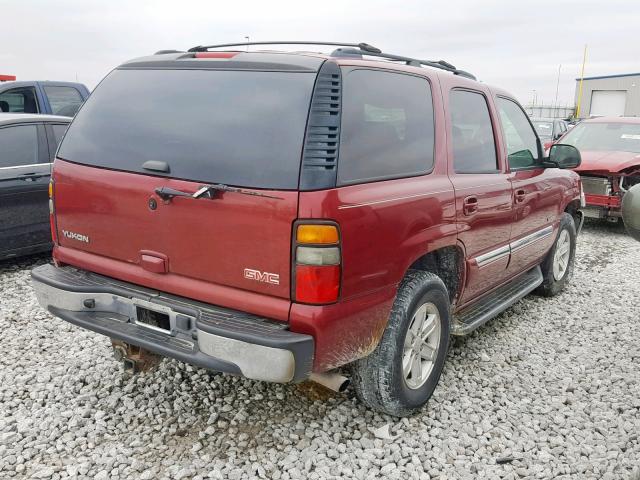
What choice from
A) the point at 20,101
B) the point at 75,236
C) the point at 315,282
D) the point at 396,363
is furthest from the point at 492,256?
the point at 20,101

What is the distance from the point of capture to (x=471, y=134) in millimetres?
3887

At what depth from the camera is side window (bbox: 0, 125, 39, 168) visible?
5.69m

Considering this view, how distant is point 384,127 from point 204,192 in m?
0.97

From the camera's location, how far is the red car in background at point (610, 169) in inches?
338

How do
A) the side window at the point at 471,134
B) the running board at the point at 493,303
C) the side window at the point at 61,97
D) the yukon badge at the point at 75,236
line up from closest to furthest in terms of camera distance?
1. the yukon badge at the point at 75,236
2. the side window at the point at 471,134
3. the running board at the point at 493,303
4. the side window at the point at 61,97

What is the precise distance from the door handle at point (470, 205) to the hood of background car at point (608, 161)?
5837mm

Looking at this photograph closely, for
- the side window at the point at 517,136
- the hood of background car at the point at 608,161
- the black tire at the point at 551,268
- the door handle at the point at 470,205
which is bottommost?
the black tire at the point at 551,268

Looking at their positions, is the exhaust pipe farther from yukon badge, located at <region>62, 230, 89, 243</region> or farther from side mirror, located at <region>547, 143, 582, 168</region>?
side mirror, located at <region>547, 143, 582, 168</region>

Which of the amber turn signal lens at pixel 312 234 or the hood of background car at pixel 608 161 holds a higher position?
the amber turn signal lens at pixel 312 234

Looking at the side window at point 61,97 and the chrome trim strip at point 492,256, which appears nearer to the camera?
the chrome trim strip at point 492,256

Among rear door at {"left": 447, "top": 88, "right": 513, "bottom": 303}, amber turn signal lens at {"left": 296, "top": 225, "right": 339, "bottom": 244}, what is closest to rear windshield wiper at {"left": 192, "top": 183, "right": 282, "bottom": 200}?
amber turn signal lens at {"left": 296, "top": 225, "right": 339, "bottom": 244}

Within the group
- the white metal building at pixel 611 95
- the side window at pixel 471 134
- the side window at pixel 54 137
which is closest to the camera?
the side window at pixel 471 134

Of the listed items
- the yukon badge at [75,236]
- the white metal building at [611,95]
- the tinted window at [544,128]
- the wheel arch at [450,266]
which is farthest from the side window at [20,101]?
the white metal building at [611,95]

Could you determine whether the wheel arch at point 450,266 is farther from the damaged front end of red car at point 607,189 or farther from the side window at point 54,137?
the damaged front end of red car at point 607,189
